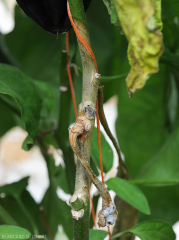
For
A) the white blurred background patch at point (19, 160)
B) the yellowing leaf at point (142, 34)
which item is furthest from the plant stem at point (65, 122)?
the white blurred background patch at point (19, 160)

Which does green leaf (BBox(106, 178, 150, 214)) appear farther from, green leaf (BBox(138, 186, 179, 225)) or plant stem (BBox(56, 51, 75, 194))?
green leaf (BBox(138, 186, 179, 225))

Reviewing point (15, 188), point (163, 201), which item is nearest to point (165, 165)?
point (163, 201)

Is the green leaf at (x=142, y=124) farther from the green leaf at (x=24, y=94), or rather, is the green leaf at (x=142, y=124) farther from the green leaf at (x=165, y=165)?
the green leaf at (x=24, y=94)

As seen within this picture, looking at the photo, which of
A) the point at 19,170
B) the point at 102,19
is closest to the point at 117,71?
the point at 102,19

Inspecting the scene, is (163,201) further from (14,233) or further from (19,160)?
(19,160)

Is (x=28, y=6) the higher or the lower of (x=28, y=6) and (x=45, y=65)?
the higher

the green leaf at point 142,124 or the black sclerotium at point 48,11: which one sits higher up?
the black sclerotium at point 48,11

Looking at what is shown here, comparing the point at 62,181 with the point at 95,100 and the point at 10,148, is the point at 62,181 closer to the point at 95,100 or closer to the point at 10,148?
the point at 95,100

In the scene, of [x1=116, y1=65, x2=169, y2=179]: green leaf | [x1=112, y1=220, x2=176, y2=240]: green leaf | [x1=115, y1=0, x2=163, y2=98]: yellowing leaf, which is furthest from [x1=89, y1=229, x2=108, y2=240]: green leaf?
[x1=116, y1=65, x2=169, y2=179]: green leaf
